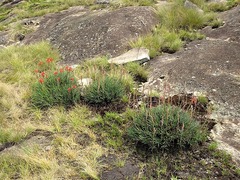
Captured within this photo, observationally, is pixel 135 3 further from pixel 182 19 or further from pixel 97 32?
pixel 97 32

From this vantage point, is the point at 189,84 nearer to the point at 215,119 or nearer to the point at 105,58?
the point at 215,119

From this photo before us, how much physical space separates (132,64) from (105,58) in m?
0.92

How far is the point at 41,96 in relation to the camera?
17.3 feet

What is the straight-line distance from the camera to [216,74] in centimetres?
576

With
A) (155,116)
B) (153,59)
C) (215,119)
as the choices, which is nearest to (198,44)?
(153,59)

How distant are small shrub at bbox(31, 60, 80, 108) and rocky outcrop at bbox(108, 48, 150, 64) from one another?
1700mm

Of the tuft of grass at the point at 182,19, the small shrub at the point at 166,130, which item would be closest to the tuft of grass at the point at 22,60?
the small shrub at the point at 166,130

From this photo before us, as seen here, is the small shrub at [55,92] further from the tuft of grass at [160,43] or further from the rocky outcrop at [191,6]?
the rocky outcrop at [191,6]

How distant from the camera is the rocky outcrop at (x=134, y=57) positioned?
6.72 metres

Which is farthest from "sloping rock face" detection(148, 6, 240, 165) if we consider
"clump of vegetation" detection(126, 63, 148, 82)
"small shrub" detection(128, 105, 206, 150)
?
→ "small shrub" detection(128, 105, 206, 150)

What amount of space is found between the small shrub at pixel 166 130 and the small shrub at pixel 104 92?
44.3 inches

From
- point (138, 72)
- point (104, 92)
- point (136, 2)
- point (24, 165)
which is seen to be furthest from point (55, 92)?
point (136, 2)

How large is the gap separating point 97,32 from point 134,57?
7.49 ft

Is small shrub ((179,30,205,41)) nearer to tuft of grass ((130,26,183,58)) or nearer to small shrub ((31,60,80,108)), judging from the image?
tuft of grass ((130,26,183,58))
